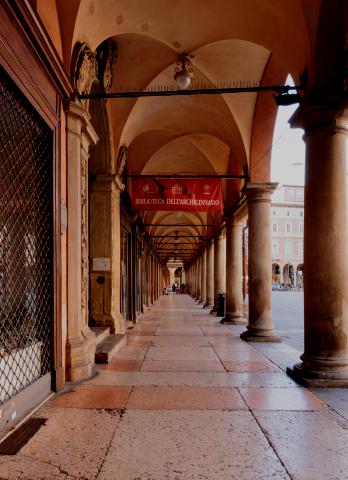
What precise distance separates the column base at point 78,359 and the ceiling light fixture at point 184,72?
461 centimetres

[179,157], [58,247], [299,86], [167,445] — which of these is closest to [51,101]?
[58,247]

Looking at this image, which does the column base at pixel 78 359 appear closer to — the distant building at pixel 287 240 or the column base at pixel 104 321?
the column base at pixel 104 321

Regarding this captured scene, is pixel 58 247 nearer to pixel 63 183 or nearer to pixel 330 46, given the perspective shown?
pixel 63 183

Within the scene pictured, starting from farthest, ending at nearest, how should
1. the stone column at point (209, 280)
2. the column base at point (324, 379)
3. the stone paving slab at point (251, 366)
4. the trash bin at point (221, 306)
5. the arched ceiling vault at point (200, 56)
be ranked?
the stone column at point (209, 280) < the trash bin at point (221, 306) < the stone paving slab at point (251, 366) < the arched ceiling vault at point (200, 56) < the column base at point (324, 379)

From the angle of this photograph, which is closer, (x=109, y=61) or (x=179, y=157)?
(x=109, y=61)

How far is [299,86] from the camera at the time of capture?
5980mm

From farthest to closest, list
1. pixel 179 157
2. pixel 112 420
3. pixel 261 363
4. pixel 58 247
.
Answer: pixel 179 157 < pixel 261 363 < pixel 58 247 < pixel 112 420

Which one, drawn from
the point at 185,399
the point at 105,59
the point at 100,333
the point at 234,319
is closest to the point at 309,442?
the point at 185,399

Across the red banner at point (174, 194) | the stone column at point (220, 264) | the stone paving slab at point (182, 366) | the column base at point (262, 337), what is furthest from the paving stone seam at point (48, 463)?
the stone column at point (220, 264)

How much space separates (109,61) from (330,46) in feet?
13.7

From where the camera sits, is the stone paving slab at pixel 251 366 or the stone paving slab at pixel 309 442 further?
the stone paving slab at pixel 251 366

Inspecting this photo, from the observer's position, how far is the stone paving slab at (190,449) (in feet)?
Result: 9.71

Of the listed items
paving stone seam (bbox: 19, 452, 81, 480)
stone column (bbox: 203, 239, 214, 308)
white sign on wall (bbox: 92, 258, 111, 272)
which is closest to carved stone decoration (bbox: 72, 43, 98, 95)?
white sign on wall (bbox: 92, 258, 111, 272)

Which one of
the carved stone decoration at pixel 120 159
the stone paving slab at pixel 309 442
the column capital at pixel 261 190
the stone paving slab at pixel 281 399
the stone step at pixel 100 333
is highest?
the carved stone decoration at pixel 120 159
